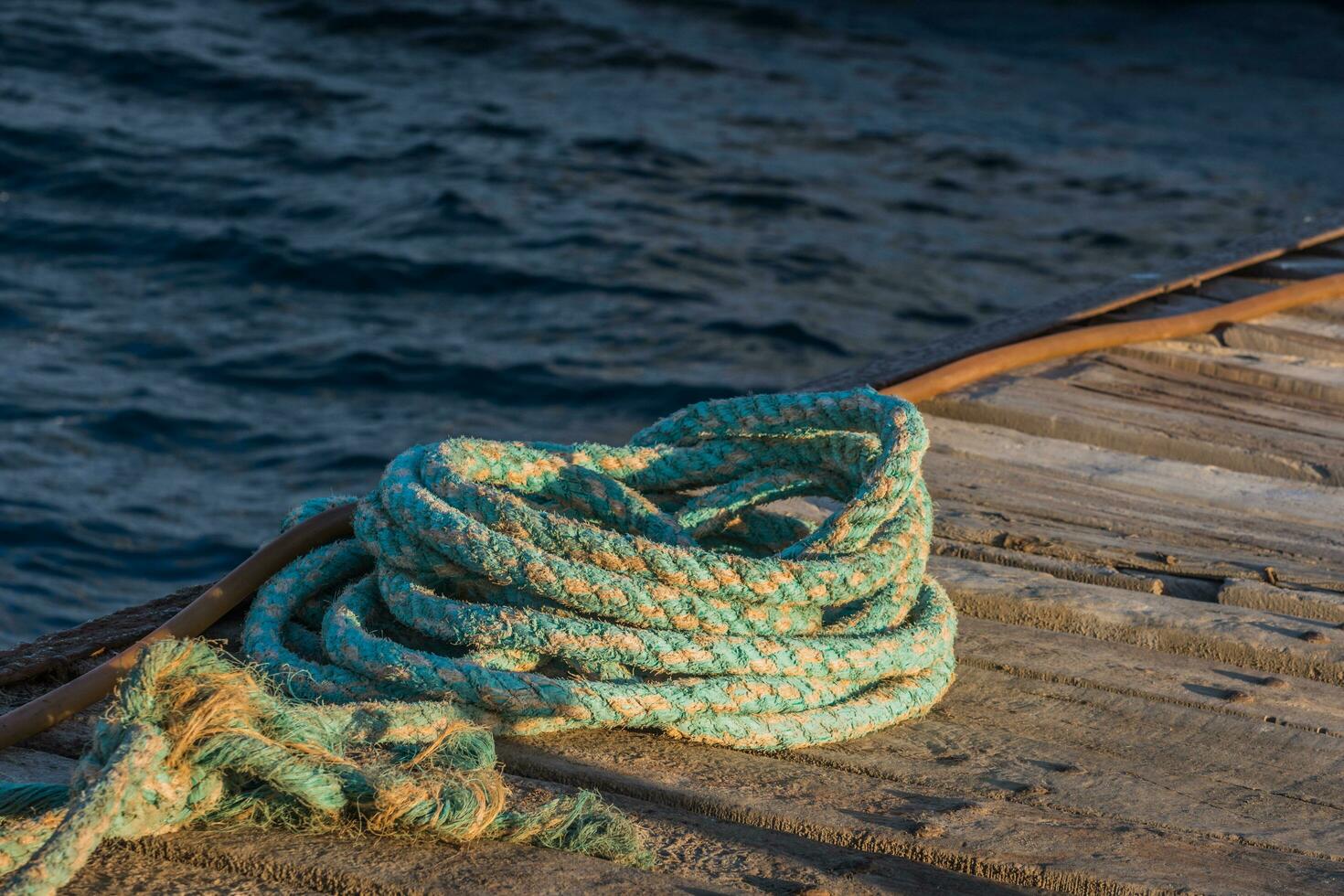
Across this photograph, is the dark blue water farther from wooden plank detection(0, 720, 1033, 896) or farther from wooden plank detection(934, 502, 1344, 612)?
wooden plank detection(0, 720, 1033, 896)

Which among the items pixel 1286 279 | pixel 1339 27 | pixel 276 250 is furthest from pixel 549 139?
pixel 1339 27

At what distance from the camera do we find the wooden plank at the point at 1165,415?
287 cm

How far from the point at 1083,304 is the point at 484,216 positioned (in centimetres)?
529

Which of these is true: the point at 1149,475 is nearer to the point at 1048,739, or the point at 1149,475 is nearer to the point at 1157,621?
the point at 1157,621

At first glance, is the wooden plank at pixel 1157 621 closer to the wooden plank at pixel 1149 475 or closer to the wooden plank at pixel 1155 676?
the wooden plank at pixel 1155 676

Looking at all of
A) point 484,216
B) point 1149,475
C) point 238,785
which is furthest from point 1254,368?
point 484,216

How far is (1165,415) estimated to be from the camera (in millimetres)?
3027

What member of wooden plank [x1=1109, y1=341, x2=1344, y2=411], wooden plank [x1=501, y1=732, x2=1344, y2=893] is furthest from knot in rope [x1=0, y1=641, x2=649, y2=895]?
wooden plank [x1=1109, y1=341, x2=1344, y2=411]

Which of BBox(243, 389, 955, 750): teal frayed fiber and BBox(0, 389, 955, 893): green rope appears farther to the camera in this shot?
BBox(243, 389, 955, 750): teal frayed fiber

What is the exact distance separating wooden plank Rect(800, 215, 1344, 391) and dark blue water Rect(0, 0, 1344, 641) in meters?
2.49

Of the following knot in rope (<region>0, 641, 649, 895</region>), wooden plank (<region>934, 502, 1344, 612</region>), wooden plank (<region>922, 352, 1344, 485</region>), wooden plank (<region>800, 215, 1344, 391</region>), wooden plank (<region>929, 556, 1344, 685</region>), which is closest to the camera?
knot in rope (<region>0, 641, 649, 895</region>)

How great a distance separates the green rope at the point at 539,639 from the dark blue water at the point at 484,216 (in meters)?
2.81

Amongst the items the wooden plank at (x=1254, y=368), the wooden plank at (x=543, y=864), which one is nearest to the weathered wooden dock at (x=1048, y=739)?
the wooden plank at (x=543, y=864)

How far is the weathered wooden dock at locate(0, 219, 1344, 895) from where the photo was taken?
1.49 metres
